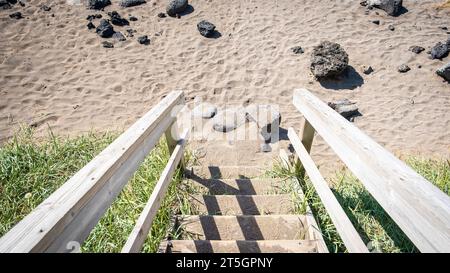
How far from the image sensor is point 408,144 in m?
4.90

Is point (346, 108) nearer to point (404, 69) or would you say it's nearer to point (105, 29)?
point (404, 69)

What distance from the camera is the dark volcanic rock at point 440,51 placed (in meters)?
6.91

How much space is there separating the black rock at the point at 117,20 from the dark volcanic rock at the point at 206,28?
8.13 ft

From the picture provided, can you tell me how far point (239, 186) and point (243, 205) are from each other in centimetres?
49

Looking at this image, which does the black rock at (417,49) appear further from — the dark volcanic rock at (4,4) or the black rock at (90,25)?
the dark volcanic rock at (4,4)

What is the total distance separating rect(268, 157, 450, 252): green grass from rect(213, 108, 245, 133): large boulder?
200cm

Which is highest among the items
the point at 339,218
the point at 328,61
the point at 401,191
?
the point at 401,191

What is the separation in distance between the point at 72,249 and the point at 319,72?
6684 mm

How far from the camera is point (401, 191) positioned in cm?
107

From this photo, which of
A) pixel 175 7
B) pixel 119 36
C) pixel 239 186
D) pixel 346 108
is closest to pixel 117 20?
pixel 119 36

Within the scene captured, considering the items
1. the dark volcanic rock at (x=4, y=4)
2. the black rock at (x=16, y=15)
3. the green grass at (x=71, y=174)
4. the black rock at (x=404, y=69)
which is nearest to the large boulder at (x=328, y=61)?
the black rock at (x=404, y=69)

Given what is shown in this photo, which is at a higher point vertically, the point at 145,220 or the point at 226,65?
the point at 145,220

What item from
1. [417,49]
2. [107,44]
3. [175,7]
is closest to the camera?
[417,49]

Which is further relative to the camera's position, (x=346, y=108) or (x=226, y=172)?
(x=346, y=108)
